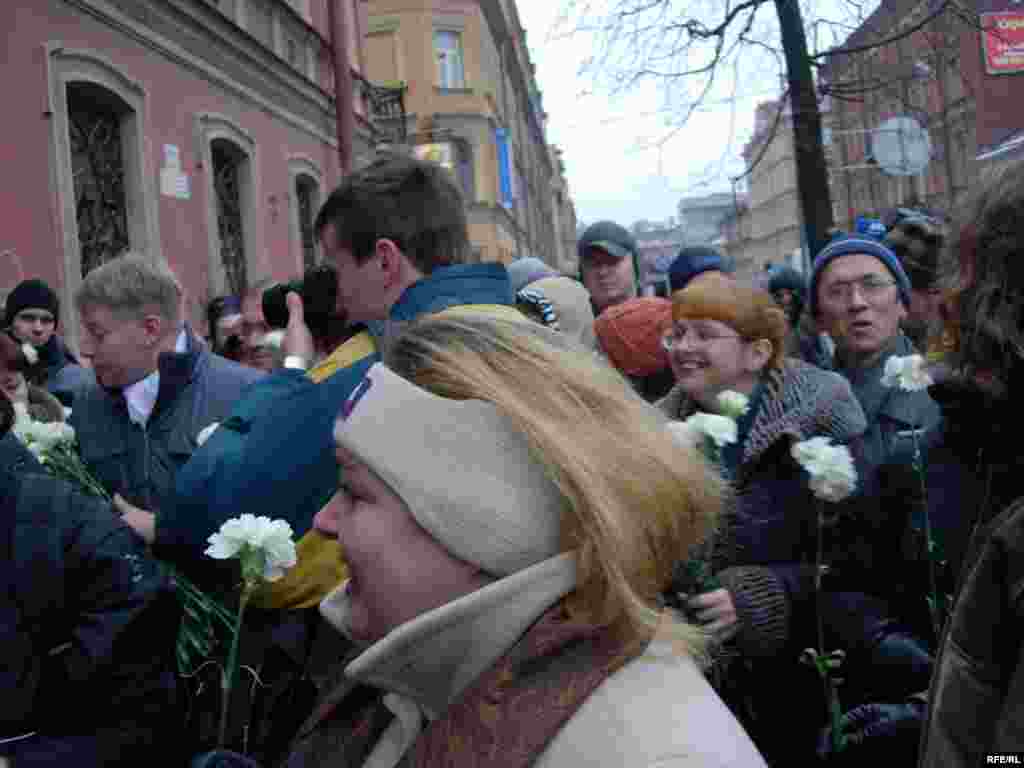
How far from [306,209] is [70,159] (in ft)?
24.4

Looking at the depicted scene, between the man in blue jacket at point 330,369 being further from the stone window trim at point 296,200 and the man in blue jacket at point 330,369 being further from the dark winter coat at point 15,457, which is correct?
the stone window trim at point 296,200

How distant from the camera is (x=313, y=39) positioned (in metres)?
16.0

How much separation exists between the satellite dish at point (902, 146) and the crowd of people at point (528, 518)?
5936mm

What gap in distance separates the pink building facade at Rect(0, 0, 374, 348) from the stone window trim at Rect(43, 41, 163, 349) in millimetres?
14

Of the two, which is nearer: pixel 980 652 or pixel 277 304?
pixel 980 652

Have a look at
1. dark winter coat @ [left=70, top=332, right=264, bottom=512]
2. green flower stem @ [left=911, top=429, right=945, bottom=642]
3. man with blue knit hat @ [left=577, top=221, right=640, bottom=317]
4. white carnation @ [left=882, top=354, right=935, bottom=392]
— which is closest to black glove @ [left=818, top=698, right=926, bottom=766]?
green flower stem @ [left=911, top=429, right=945, bottom=642]

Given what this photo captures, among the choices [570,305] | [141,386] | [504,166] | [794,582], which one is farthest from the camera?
[504,166]

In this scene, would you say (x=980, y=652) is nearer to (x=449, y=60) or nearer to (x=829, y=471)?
(x=829, y=471)

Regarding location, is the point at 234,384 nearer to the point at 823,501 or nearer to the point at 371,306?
the point at 371,306

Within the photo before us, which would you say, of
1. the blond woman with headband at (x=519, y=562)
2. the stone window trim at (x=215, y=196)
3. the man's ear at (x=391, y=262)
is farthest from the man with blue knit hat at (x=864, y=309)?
the stone window trim at (x=215, y=196)

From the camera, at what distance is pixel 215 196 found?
1201cm

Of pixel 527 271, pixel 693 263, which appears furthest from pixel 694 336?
pixel 527 271

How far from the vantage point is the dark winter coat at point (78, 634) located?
2.48 metres

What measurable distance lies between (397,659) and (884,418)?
2.43 meters
